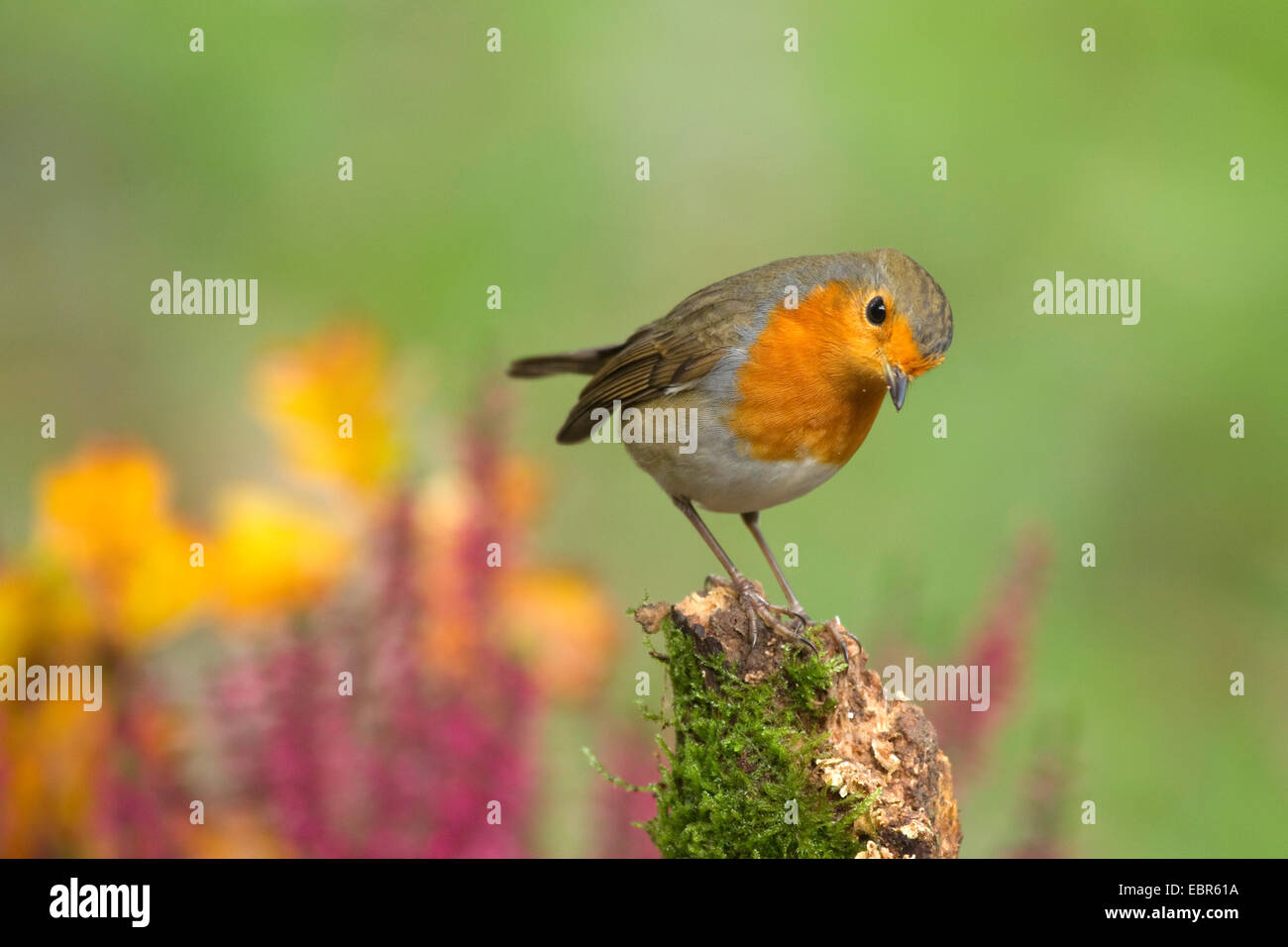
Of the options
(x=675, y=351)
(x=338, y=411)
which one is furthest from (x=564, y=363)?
(x=338, y=411)

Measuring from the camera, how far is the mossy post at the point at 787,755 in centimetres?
254

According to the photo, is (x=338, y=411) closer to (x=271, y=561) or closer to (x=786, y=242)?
(x=271, y=561)

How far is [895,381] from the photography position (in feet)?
10.7

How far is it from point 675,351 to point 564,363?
66cm

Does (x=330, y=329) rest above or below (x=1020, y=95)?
below

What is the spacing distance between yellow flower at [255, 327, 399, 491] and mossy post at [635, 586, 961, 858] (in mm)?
1131

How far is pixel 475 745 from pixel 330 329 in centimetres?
137

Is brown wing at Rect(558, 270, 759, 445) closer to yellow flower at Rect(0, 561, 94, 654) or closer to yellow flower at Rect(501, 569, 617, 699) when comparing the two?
yellow flower at Rect(501, 569, 617, 699)

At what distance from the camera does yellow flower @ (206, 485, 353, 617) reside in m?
3.36

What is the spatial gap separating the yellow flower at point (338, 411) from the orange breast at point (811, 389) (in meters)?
0.93

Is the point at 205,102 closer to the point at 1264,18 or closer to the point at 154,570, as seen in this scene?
the point at 154,570

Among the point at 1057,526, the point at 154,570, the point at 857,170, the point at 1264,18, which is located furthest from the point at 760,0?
the point at 154,570

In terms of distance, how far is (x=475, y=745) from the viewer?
9.96 ft

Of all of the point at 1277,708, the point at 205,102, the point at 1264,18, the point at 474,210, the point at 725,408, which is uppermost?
the point at 1264,18
